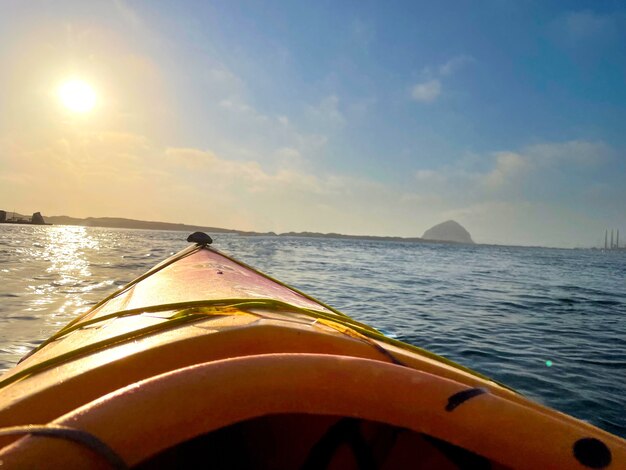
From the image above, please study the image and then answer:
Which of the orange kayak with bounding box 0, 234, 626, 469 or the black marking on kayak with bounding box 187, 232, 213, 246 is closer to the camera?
the orange kayak with bounding box 0, 234, 626, 469

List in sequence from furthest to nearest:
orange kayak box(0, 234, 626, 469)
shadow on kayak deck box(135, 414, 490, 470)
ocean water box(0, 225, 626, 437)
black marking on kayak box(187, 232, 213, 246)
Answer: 1. black marking on kayak box(187, 232, 213, 246)
2. ocean water box(0, 225, 626, 437)
3. shadow on kayak deck box(135, 414, 490, 470)
4. orange kayak box(0, 234, 626, 469)

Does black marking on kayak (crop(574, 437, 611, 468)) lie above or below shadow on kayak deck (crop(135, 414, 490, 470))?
above

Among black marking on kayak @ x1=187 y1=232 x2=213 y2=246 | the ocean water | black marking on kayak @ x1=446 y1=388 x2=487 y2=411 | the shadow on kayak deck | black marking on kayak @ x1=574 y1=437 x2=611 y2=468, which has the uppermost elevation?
black marking on kayak @ x1=187 y1=232 x2=213 y2=246

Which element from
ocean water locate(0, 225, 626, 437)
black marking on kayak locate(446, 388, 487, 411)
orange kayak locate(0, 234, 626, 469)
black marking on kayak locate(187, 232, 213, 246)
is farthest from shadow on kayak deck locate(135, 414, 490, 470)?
black marking on kayak locate(187, 232, 213, 246)

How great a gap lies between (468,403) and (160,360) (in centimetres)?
98

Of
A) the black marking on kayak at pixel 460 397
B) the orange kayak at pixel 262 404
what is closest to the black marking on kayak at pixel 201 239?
the orange kayak at pixel 262 404

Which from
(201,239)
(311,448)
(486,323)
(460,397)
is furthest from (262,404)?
(486,323)

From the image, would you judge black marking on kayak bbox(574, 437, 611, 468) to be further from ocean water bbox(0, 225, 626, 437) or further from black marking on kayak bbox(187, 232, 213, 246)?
black marking on kayak bbox(187, 232, 213, 246)

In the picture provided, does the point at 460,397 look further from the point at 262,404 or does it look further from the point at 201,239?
the point at 201,239

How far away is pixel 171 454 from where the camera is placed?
166 cm

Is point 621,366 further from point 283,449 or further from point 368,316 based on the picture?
point 283,449

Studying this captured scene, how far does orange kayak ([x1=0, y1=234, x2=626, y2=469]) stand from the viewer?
0.95 m

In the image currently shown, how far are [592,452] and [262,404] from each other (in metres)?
0.81

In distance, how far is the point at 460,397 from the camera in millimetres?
1108
